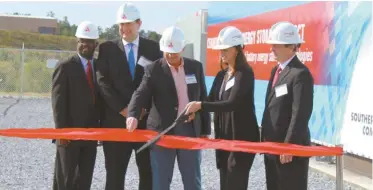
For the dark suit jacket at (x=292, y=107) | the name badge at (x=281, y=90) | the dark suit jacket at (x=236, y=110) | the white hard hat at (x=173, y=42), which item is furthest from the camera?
the white hard hat at (x=173, y=42)

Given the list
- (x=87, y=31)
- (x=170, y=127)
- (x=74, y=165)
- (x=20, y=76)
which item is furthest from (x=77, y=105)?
(x=20, y=76)

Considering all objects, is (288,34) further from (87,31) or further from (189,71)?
(87,31)

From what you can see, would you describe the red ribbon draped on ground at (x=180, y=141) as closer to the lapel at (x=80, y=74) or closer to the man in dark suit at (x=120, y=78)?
the man in dark suit at (x=120, y=78)

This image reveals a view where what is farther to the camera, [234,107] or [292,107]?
[234,107]

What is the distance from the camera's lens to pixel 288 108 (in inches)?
175

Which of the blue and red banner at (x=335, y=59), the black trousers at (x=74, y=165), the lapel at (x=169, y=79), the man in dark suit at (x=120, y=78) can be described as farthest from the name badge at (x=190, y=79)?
the blue and red banner at (x=335, y=59)

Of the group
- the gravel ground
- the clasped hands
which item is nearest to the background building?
the gravel ground

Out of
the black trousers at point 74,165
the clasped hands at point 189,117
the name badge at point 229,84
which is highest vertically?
the name badge at point 229,84

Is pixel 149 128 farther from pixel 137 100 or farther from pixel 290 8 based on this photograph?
pixel 290 8

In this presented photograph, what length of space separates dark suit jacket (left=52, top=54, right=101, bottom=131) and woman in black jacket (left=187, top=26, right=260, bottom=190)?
44.7 inches

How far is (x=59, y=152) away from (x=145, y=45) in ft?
4.18

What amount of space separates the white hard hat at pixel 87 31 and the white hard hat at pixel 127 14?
23 cm

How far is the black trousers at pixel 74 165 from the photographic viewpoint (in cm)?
545

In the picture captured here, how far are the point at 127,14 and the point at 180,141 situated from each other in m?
1.26
